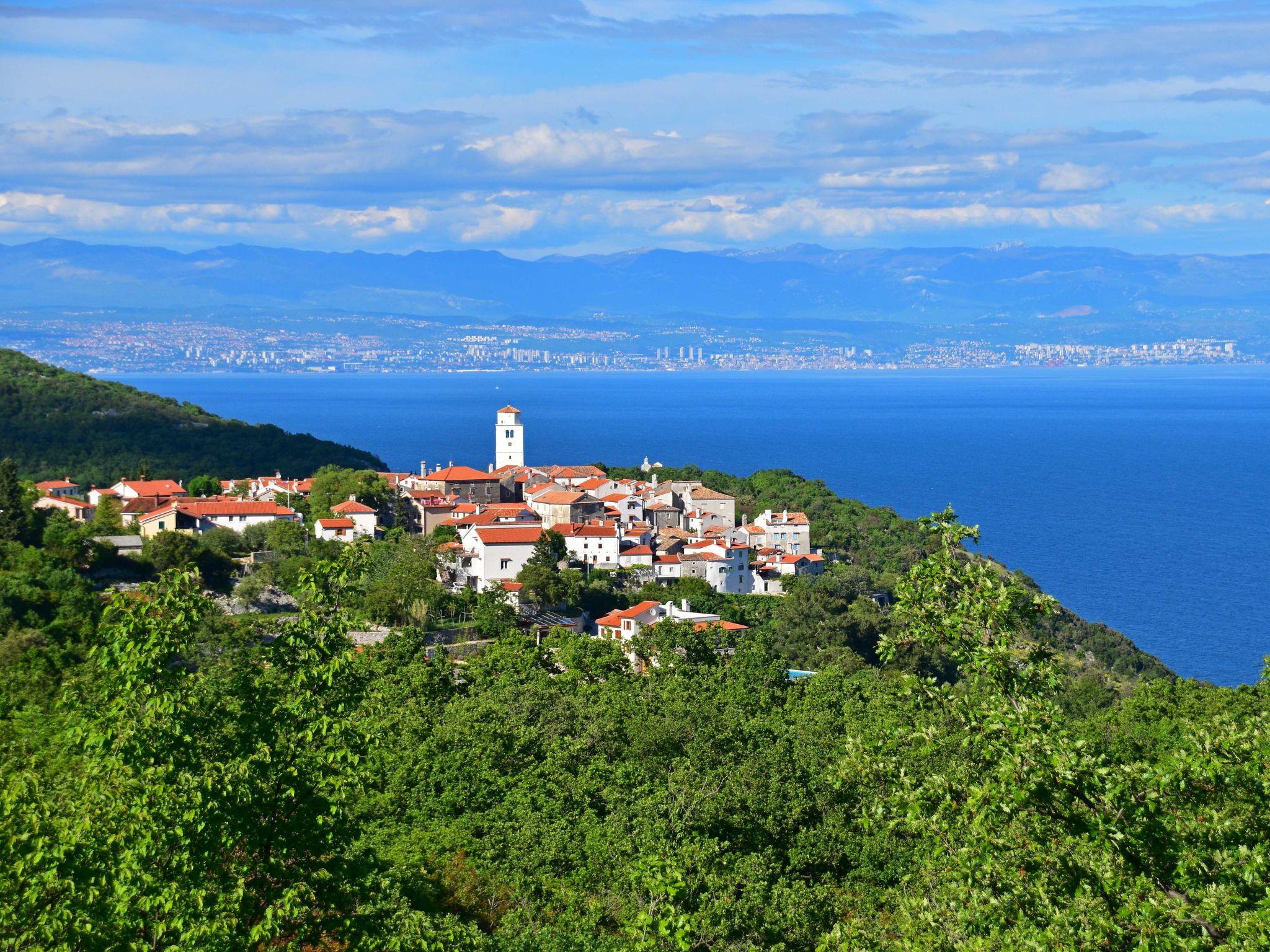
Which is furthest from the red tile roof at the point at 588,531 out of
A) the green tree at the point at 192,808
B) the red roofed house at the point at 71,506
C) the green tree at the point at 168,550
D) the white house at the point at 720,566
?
the green tree at the point at 192,808

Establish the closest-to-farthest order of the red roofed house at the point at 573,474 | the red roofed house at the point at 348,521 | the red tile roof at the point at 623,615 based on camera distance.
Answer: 1. the red tile roof at the point at 623,615
2. the red roofed house at the point at 348,521
3. the red roofed house at the point at 573,474

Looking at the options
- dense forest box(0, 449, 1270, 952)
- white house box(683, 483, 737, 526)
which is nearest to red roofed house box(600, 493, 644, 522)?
white house box(683, 483, 737, 526)

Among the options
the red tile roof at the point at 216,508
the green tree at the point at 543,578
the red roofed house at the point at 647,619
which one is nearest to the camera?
the red roofed house at the point at 647,619

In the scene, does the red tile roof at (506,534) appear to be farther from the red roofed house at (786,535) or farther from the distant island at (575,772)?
the red roofed house at (786,535)

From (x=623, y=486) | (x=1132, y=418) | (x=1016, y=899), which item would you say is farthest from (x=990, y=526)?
(x=1132, y=418)

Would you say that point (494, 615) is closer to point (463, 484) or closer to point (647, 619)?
point (647, 619)

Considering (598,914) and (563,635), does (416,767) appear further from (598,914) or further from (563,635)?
(563,635)

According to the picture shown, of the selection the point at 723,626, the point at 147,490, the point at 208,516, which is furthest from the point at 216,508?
the point at 723,626
